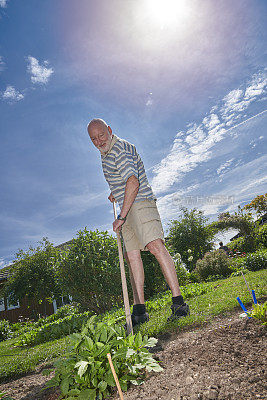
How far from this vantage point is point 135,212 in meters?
2.75

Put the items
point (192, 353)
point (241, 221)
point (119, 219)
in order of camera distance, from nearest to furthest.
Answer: point (192, 353) < point (119, 219) < point (241, 221)

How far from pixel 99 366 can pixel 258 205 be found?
33.0 metres

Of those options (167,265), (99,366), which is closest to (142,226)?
(167,265)

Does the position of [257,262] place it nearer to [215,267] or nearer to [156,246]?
[215,267]

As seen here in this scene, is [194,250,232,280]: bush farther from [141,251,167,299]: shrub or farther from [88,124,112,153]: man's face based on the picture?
[88,124,112,153]: man's face

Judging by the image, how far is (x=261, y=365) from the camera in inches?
50.3

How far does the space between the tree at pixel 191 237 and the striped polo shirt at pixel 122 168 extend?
12768mm

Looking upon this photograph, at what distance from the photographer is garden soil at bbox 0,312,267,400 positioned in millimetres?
1142

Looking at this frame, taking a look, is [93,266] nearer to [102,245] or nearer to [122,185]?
[102,245]

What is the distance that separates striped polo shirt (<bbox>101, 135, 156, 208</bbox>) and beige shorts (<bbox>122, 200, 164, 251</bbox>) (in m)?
0.11

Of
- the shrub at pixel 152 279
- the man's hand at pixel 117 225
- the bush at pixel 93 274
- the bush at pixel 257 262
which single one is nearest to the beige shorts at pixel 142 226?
the man's hand at pixel 117 225

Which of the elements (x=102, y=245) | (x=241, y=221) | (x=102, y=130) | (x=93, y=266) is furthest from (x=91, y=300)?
(x=241, y=221)

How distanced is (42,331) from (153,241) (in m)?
4.20

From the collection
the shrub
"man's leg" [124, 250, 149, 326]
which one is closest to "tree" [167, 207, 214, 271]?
the shrub
